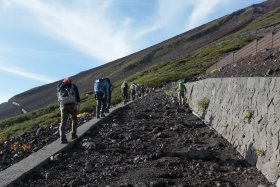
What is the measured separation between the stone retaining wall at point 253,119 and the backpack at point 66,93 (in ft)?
15.6

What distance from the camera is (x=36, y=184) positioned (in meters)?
11.2

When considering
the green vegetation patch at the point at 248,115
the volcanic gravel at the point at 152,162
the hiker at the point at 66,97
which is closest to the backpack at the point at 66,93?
the hiker at the point at 66,97

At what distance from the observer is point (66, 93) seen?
52.6 ft

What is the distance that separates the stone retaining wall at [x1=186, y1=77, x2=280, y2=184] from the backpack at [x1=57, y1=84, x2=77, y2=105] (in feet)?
15.6

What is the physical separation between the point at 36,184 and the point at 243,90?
19.5 feet

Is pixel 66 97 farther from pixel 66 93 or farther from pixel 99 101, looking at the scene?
pixel 99 101

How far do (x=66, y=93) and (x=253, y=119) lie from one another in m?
6.59

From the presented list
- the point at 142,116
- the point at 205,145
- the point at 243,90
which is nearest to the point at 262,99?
the point at 243,90

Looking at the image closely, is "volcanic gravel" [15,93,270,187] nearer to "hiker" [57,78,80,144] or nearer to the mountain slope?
"hiker" [57,78,80,144]

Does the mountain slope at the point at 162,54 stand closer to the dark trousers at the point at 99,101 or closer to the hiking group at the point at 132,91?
the hiking group at the point at 132,91

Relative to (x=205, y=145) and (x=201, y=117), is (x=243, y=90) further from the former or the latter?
(x=201, y=117)

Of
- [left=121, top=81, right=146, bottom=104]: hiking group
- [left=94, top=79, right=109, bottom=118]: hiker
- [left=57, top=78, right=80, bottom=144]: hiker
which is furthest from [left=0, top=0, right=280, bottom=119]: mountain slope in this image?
[left=57, top=78, right=80, bottom=144]: hiker

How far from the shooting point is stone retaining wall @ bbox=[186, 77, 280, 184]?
999cm

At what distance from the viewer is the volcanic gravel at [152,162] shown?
1023 centimetres
